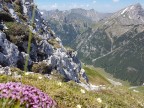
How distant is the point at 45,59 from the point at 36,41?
3225mm

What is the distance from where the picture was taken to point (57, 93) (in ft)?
47.6

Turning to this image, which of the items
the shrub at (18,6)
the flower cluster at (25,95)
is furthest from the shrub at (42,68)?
the flower cluster at (25,95)

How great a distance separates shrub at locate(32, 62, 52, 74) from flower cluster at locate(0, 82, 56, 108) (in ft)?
119

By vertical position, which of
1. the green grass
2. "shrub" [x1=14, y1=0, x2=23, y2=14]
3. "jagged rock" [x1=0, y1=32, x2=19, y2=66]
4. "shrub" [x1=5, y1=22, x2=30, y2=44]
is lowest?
the green grass

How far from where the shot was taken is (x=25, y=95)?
8.18 metres

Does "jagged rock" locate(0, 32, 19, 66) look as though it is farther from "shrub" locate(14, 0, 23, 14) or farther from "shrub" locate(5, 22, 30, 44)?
"shrub" locate(14, 0, 23, 14)

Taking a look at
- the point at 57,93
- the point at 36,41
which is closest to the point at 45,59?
the point at 36,41

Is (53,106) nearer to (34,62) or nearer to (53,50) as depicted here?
(34,62)

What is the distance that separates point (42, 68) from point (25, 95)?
38360 millimetres

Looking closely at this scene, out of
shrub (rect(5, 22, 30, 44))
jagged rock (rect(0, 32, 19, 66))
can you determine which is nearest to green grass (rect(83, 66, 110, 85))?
shrub (rect(5, 22, 30, 44))

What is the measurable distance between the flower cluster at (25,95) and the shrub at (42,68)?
119ft

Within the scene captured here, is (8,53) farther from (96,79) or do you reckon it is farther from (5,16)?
(96,79)

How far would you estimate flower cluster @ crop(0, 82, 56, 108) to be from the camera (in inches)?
307

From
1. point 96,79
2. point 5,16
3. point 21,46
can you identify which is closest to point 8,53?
point 21,46
